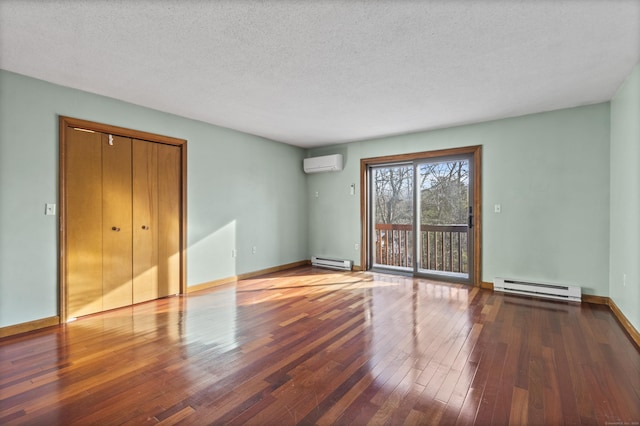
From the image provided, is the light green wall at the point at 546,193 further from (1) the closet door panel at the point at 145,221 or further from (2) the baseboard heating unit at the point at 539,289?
(1) the closet door panel at the point at 145,221

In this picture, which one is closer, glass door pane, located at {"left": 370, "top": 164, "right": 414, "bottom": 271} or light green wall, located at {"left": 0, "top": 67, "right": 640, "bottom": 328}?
light green wall, located at {"left": 0, "top": 67, "right": 640, "bottom": 328}

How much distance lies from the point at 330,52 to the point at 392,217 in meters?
3.72

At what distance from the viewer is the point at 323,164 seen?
19.1 feet

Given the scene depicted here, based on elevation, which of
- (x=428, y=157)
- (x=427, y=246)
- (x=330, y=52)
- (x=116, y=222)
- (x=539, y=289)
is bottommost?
(x=539, y=289)

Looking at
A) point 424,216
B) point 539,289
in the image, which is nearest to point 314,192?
point 424,216

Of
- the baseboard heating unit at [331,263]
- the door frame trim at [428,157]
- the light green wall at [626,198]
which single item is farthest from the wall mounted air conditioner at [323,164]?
the light green wall at [626,198]

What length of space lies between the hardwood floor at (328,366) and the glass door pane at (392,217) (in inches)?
83.4

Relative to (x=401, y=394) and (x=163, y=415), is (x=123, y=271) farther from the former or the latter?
(x=401, y=394)

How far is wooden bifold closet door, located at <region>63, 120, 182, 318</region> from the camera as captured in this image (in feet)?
10.5

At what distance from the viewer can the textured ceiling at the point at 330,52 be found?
192cm

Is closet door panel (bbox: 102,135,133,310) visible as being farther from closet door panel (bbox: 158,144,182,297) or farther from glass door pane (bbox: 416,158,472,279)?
glass door pane (bbox: 416,158,472,279)

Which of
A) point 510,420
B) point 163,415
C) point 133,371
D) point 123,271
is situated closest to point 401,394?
point 510,420

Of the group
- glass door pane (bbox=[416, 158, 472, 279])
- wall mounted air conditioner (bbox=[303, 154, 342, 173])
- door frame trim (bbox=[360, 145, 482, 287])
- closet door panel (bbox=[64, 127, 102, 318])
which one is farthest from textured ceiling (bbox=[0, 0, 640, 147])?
wall mounted air conditioner (bbox=[303, 154, 342, 173])

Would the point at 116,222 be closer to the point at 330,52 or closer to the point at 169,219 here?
the point at 169,219
